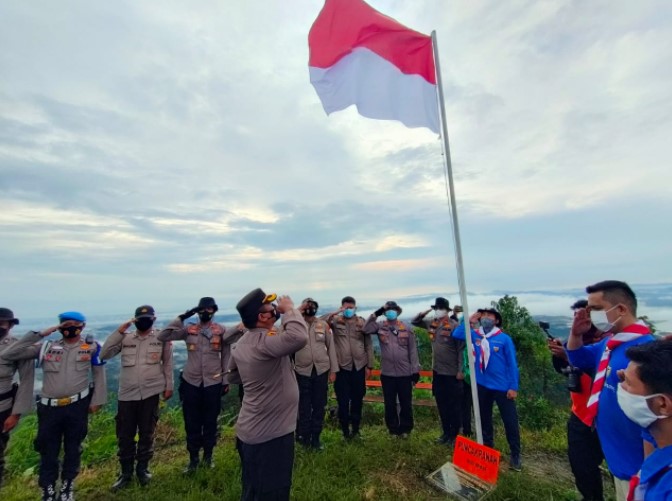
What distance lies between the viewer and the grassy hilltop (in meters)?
4.18

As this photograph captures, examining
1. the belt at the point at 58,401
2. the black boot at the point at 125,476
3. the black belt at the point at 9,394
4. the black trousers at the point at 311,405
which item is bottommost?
the black boot at the point at 125,476

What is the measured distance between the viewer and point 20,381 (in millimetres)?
4340

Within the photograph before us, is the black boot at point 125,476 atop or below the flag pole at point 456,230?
below

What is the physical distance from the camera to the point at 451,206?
4465 mm

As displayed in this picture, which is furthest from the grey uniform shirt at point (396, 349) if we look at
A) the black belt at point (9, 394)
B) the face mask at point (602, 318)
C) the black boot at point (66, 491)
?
the black belt at point (9, 394)

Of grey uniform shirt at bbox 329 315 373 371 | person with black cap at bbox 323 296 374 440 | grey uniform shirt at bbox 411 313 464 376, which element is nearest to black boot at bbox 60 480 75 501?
person with black cap at bbox 323 296 374 440

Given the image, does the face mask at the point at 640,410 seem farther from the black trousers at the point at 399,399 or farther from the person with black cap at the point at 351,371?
the person with black cap at the point at 351,371

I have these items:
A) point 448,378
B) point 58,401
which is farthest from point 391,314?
point 58,401

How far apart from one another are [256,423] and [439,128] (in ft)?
13.7

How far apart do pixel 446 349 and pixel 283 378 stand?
3746mm

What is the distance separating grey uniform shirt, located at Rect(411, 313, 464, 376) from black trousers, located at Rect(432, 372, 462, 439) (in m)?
0.14

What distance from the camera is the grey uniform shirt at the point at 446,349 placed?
19.2 ft

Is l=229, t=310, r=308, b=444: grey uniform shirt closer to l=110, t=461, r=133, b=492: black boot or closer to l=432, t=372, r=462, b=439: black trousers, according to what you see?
l=110, t=461, r=133, b=492: black boot

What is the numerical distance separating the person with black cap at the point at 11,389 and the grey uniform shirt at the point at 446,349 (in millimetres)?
5881
